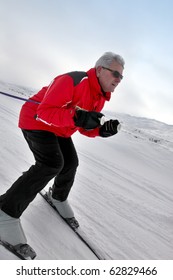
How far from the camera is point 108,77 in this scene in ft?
9.81

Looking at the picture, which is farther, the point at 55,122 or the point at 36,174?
the point at 36,174

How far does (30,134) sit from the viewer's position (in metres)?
3.02

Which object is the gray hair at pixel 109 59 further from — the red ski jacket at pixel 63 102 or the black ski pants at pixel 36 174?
the black ski pants at pixel 36 174

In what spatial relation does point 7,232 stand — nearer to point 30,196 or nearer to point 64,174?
point 30,196

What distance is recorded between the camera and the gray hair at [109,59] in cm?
297

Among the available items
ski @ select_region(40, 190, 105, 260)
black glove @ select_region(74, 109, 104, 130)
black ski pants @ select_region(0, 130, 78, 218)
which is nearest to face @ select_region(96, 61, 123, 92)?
black glove @ select_region(74, 109, 104, 130)

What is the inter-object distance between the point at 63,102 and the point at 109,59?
687 mm

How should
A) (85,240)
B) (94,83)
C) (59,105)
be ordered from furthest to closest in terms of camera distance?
(85,240), (94,83), (59,105)

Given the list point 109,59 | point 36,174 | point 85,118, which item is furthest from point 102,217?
point 109,59

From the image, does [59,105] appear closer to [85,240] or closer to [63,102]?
[63,102]

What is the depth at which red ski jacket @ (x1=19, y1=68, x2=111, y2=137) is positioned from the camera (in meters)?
2.66

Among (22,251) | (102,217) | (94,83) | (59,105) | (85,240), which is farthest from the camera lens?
(102,217)

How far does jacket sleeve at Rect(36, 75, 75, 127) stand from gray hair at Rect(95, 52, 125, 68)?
441 millimetres

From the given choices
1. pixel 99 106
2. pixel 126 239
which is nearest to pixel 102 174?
pixel 126 239
